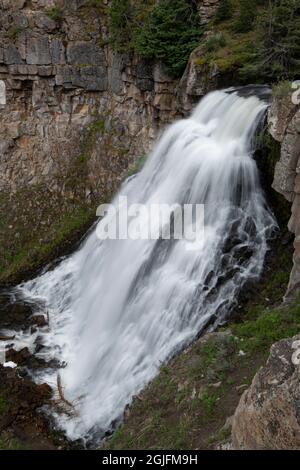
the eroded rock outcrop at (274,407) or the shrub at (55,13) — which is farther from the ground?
the shrub at (55,13)

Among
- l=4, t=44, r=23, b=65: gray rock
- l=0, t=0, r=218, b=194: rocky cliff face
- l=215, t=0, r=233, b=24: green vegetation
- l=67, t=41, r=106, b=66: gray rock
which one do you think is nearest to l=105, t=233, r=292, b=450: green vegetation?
l=0, t=0, r=218, b=194: rocky cliff face

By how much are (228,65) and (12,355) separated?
10.3 metres

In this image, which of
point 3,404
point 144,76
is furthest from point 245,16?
point 3,404

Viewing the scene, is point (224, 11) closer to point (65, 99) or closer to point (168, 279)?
point (65, 99)

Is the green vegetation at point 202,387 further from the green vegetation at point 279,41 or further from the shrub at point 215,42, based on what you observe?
the shrub at point 215,42

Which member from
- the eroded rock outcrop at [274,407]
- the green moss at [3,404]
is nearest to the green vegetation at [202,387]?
the eroded rock outcrop at [274,407]

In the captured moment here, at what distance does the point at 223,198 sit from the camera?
1039 centimetres

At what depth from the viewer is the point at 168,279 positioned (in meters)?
10.1

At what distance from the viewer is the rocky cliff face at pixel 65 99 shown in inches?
708

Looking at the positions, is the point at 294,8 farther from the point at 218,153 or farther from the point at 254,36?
the point at 218,153

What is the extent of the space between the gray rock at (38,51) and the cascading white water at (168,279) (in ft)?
27.3

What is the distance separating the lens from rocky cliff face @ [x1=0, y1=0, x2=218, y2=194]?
1798cm

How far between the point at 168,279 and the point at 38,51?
13.0 m

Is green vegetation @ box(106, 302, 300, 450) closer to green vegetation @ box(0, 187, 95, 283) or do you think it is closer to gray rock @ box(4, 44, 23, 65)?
green vegetation @ box(0, 187, 95, 283)
